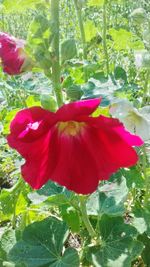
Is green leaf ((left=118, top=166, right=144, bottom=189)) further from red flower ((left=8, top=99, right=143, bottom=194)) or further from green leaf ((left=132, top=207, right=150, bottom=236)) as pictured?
red flower ((left=8, top=99, right=143, bottom=194))

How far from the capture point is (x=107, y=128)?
902 mm

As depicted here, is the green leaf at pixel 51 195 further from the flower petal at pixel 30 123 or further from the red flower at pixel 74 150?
the flower petal at pixel 30 123

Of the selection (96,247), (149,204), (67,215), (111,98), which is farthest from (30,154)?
(149,204)

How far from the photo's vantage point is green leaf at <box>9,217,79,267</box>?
44.9 inches

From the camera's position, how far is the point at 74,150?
0.99 meters

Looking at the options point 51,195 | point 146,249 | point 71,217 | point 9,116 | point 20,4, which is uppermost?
point 20,4

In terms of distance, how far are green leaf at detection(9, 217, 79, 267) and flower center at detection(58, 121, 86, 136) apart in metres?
0.28

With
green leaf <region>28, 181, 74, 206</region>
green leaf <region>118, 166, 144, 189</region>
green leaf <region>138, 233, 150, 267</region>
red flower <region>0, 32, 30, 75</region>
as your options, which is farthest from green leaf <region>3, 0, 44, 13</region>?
→ green leaf <region>138, 233, 150, 267</region>

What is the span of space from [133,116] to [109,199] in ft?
0.68

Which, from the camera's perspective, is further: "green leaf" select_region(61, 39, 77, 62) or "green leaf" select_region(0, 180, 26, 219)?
"green leaf" select_region(0, 180, 26, 219)

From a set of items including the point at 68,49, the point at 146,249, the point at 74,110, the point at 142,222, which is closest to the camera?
the point at 74,110

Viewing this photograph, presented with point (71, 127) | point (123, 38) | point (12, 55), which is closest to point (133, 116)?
point (71, 127)

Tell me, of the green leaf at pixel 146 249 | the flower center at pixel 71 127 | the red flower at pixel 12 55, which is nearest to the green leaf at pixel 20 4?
the red flower at pixel 12 55

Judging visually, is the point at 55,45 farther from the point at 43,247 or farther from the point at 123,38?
the point at 123,38
